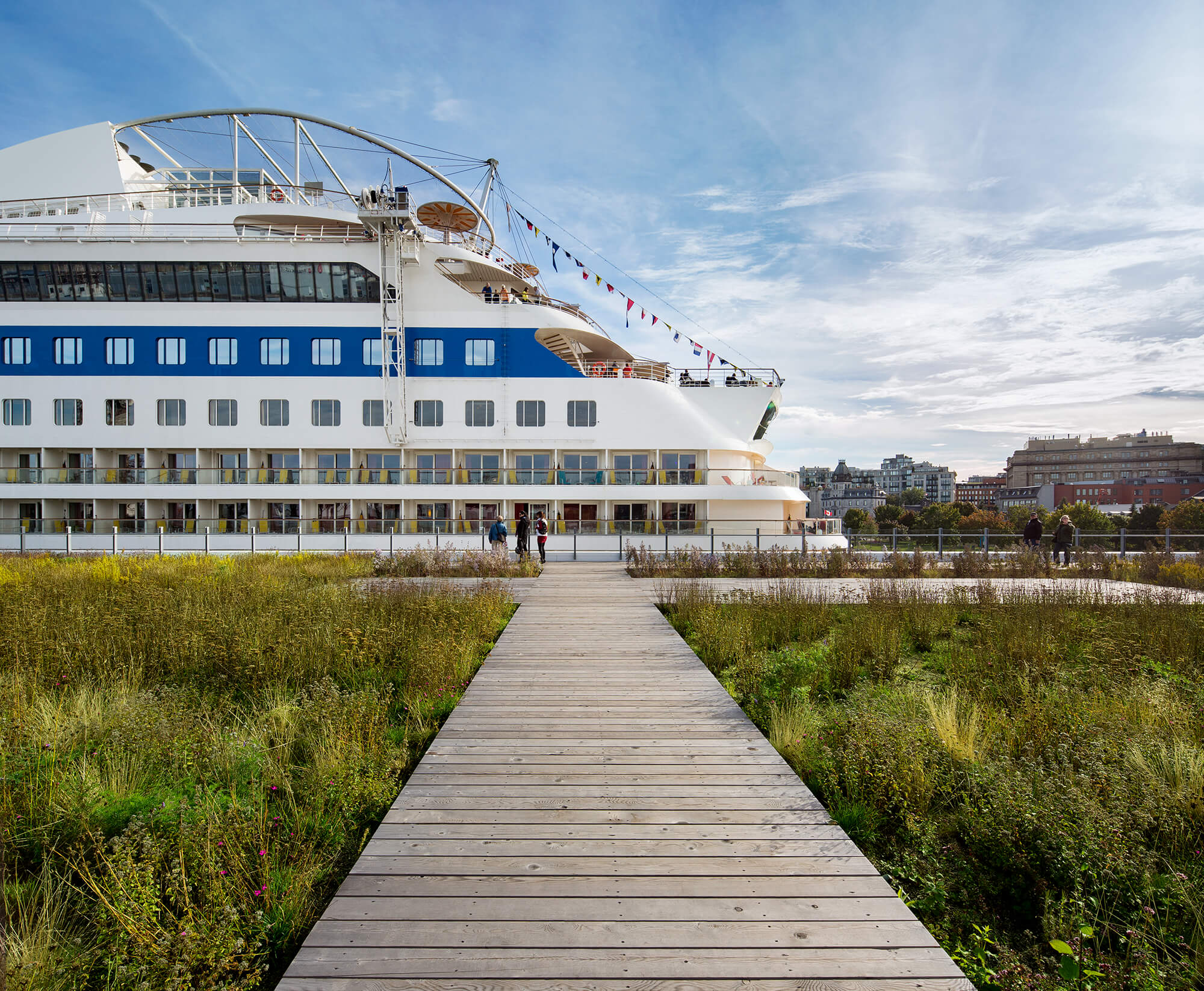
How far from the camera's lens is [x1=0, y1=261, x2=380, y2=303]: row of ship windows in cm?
2791

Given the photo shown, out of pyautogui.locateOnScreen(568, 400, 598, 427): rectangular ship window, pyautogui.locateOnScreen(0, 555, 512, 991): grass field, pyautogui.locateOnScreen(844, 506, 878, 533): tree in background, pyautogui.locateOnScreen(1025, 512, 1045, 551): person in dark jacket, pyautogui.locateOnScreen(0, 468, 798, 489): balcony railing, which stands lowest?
pyautogui.locateOnScreen(844, 506, 878, 533): tree in background

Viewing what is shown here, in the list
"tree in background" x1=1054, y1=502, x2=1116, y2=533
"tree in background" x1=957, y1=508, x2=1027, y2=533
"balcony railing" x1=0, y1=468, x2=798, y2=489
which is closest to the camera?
"balcony railing" x1=0, y1=468, x2=798, y2=489

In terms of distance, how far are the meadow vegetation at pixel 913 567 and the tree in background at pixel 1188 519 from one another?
225 ft

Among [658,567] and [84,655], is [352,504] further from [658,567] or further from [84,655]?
[84,655]

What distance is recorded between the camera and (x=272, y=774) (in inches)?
189

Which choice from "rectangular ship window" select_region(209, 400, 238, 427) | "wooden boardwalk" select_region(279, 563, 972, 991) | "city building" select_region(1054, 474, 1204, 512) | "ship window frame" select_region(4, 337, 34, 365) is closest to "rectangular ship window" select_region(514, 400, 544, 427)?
"rectangular ship window" select_region(209, 400, 238, 427)

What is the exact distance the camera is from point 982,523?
100062 mm

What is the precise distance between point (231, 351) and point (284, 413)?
12.1ft

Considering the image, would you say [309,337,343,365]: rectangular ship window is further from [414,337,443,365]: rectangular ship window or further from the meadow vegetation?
the meadow vegetation

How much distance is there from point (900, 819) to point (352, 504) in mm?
26446

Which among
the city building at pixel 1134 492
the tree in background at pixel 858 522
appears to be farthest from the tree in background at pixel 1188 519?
the city building at pixel 1134 492

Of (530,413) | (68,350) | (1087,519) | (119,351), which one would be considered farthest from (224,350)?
(1087,519)

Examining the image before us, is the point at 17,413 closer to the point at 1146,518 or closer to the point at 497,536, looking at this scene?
the point at 497,536

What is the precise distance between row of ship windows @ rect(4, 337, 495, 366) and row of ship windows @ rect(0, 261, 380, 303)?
1808mm
